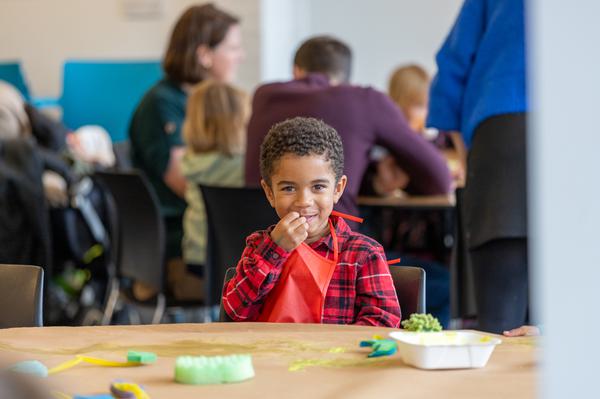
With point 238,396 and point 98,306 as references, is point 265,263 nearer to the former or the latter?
point 238,396

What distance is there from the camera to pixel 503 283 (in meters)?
2.75

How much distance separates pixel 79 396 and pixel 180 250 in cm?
299

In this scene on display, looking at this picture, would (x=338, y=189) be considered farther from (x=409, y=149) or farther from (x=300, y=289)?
(x=409, y=149)

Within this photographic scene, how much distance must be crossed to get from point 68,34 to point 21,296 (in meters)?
6.07

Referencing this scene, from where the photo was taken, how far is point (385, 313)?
1.77m

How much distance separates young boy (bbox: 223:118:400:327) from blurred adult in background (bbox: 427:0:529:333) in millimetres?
981

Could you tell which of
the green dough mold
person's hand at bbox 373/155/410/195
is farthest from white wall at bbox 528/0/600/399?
person's hand at bbox 373/155/410/195

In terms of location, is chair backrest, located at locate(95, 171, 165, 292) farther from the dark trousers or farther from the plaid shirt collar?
the plaid shirt collar

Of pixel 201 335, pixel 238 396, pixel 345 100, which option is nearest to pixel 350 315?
pixel 201 335

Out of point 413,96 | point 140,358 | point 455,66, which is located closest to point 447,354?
point 140,358

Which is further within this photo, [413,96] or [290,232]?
[413,96]

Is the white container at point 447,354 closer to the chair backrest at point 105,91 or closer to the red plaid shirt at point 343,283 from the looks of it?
the red plaid shirt at point 343,283

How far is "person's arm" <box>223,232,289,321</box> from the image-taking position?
69.3 inches

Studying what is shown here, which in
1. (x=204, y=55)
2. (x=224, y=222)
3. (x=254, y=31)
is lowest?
(x=224, y=222)
